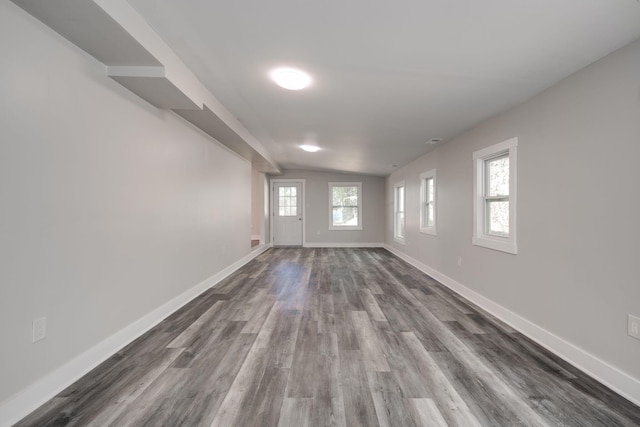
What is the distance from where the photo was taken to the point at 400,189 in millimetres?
7648

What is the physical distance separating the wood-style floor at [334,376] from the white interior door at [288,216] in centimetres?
562

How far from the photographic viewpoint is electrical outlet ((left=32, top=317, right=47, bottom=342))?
5.59 feet

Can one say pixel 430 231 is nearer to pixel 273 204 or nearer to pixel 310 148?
pixel 310 148

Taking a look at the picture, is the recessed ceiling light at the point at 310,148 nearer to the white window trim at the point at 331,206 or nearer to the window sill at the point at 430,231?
the window sill at the point at 430,231

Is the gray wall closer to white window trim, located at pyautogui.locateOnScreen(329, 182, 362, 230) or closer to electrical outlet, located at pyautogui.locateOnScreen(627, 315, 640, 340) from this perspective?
white window trim, located at pyautogui.locateOnScreen(329, 182, 362, 230)

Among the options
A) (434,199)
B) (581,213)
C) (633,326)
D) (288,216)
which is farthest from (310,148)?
(633,326)

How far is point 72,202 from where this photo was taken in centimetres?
197

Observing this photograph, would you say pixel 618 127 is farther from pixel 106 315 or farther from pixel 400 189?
pixel 400 189

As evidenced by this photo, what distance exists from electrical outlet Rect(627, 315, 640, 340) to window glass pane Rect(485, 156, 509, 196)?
162cm

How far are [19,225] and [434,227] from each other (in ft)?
16.2

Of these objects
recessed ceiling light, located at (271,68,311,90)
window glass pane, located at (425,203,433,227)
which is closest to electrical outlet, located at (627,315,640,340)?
recessed ceiling light, located at (271,68,311,90)

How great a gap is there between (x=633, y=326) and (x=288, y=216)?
784cm

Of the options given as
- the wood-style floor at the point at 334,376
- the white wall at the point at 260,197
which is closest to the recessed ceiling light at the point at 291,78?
the wood-style floor at the point at 334,376

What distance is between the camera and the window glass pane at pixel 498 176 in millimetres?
3266
